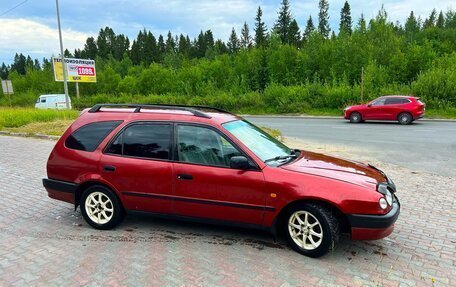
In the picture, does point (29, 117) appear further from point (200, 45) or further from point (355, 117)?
point (200, 45)

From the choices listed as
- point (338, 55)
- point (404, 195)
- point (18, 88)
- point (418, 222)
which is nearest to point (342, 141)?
point (404, 195)

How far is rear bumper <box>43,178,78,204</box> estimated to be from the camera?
197 inches

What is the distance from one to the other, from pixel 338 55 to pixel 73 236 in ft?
118

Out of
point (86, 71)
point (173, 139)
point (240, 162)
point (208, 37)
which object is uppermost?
point (208, 37)

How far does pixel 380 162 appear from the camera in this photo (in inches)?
379

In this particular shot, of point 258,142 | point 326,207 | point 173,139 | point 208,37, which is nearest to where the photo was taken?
point 326,207

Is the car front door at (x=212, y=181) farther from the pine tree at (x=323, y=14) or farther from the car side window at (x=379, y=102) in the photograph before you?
the pine tree at (x=323, y=14)

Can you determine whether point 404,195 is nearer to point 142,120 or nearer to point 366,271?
point 366,271

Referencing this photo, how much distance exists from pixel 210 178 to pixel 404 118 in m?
20.2

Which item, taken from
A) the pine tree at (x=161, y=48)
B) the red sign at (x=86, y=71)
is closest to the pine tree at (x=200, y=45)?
the pine tree at (x=161, y=48)

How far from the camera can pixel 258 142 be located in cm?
471

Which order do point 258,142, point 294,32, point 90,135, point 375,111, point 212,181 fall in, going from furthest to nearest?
point 294,32 < point 375,111 < point 90,135 < point 258,142 < point 212,181

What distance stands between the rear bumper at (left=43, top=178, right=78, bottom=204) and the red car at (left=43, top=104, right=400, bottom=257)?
14 millimetres

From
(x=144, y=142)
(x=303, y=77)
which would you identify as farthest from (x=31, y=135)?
(x=303, y=77)
